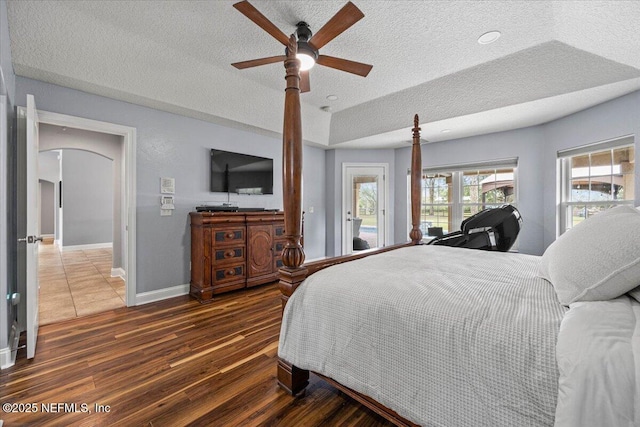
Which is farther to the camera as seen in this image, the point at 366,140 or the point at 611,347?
the point at 366,140

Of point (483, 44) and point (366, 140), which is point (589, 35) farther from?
point (366, 140)

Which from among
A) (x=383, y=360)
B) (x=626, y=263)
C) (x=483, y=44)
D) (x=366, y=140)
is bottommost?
(x=383, y=360)

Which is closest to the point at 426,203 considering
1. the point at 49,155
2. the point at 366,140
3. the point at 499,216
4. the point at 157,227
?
the point at 366,140

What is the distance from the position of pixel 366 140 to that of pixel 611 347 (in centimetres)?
423

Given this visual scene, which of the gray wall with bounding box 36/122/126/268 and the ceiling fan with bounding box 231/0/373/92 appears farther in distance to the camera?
the gray wall with bounding box 36/122/126/268

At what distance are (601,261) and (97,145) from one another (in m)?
5.31

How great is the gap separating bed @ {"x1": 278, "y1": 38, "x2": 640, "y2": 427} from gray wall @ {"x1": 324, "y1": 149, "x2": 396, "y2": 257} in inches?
148

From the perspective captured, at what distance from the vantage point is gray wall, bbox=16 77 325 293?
2.85m

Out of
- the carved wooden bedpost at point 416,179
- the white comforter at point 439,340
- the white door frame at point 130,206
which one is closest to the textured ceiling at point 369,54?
the white door frame at point 130,206

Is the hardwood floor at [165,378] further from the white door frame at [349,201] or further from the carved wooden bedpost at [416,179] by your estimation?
the white door frame at [349,201]

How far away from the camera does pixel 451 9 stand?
2.03 m

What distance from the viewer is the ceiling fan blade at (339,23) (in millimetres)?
1713

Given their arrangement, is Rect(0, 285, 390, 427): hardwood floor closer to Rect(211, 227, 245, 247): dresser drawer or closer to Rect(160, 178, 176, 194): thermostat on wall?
Rect(211, 227, 245, 247): dresser drawer

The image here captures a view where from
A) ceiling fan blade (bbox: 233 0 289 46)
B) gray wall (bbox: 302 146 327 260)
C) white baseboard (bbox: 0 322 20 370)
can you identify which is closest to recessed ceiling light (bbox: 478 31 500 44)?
ceiling fan blade (bbox: 233 0 289 46)
